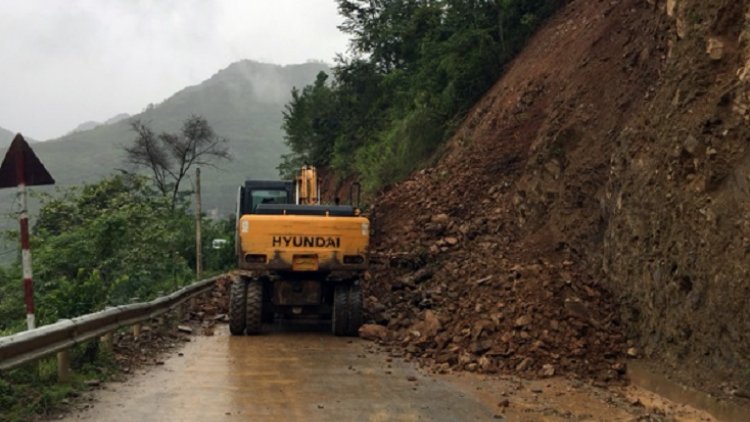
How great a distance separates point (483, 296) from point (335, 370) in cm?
318

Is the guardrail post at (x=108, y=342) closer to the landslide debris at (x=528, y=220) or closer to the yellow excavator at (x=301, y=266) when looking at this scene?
the yellow excavator at (x=301, y=266)

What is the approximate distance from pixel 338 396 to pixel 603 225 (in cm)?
602

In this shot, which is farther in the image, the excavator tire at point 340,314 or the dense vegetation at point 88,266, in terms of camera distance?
the excavator tire at point 340,314

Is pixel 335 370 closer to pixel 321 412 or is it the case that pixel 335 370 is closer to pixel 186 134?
pixel 321 412

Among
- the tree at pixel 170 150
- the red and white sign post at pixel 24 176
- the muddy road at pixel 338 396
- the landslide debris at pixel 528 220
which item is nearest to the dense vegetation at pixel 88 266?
the muddy road at pixel 338 396

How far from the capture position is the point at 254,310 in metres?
12.3

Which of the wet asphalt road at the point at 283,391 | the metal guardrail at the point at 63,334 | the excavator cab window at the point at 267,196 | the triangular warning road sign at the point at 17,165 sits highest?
the triangular warning road sign at the point at 17,165

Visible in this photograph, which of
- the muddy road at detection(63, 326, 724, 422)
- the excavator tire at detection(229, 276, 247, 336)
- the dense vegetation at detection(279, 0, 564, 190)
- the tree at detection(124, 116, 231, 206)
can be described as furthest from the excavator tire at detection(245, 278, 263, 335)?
the tree at detection(124, 116, 231, 206)

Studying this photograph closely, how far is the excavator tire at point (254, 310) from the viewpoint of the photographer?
12331 mm

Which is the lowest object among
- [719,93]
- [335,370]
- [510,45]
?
[335,370]

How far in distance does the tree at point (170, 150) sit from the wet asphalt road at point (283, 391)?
114 feet

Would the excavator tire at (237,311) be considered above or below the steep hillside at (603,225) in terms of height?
below

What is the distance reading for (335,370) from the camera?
8.95m

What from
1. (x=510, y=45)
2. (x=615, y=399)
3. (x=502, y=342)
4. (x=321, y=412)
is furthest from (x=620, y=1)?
(x=321, y=412)
